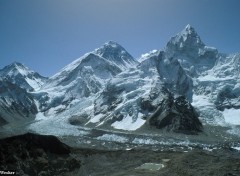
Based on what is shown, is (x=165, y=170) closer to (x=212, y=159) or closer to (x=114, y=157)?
(x=212, y=159)

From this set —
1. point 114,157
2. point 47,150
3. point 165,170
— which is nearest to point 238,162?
point 165,170

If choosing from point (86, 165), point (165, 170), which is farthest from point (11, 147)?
point (165, 170)

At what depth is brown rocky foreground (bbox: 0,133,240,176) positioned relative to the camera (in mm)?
75875

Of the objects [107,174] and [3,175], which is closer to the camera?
[3,175]

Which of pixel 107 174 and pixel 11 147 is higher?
pixel 11 147

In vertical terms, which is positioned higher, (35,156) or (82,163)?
(35,156)

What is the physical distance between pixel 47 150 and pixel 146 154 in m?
30.6

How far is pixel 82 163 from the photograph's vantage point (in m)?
91.3

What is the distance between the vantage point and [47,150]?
88250 millimetres

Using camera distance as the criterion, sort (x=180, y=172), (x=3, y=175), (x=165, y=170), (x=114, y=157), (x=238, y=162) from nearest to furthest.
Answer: (x=3, y=175), (x=180, y=172), (x=165, y=170), (x=238, y=162), (x=114, y=157)

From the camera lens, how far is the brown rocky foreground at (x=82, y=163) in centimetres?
7588

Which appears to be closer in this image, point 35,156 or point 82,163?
point 35,156

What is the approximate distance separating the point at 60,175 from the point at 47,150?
11924mm

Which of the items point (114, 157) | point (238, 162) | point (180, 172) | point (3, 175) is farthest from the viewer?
point (114, 157)
